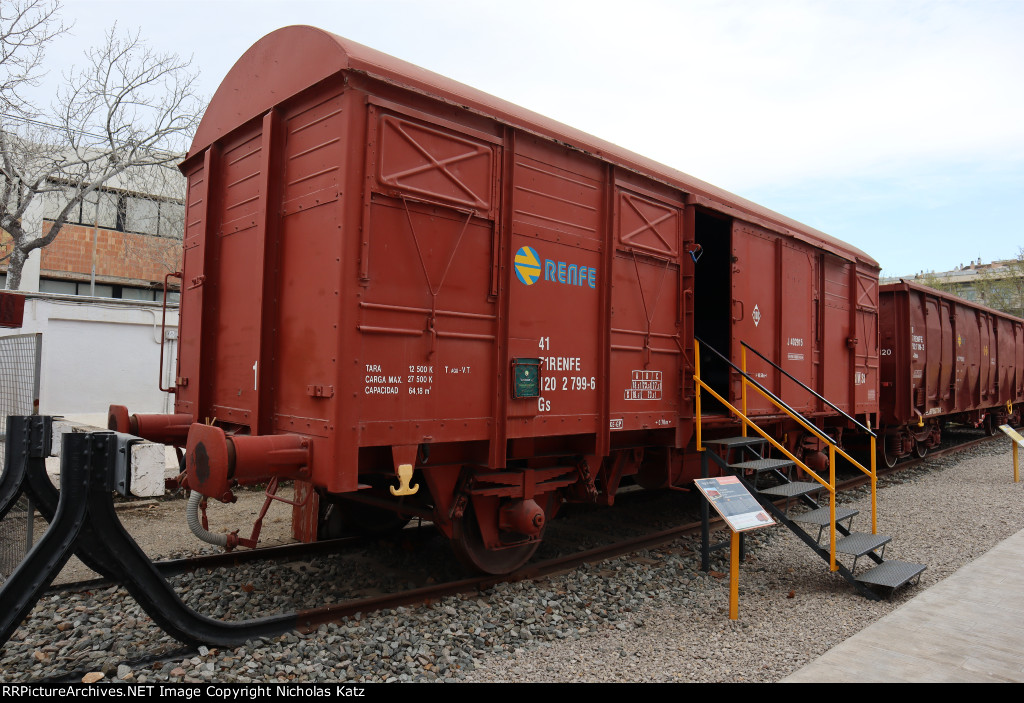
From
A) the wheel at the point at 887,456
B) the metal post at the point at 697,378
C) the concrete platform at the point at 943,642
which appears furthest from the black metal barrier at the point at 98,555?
the wheel at the point at 887,456

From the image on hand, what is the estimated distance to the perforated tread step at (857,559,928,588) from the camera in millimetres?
5406

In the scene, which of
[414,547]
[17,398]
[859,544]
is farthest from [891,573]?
[17,398]

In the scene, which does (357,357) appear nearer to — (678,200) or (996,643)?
(678,200)

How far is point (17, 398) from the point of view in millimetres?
5988

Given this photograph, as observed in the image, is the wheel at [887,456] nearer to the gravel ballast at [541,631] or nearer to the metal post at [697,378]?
the gravel ballast at [541,631]

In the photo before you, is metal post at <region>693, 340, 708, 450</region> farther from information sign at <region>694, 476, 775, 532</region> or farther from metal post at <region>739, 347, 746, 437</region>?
information sign at <region>694, 476, 775, 532</region>

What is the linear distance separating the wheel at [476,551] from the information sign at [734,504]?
1512 mm

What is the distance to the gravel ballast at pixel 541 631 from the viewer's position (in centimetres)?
388

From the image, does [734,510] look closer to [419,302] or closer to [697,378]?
[697,378]

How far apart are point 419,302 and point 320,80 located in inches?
64.7

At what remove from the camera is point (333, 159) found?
4.35 m

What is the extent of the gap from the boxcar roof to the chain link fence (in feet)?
7.41

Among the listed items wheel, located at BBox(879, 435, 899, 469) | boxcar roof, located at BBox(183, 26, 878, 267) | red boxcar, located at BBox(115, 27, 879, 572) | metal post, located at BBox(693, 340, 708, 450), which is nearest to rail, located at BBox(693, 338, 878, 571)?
metal post, located at BBox(693, 340, 708, 450)
